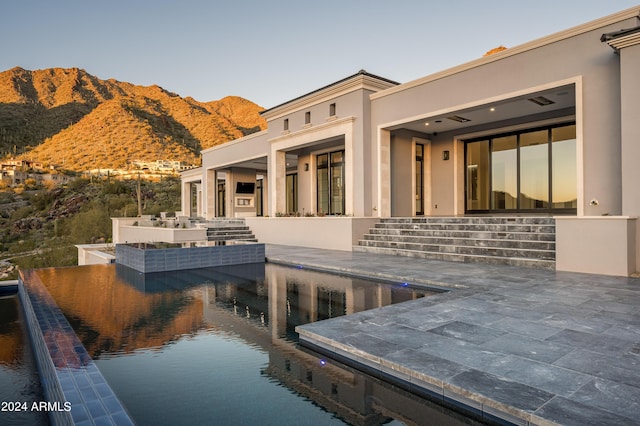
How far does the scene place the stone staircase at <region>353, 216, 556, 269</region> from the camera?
8.83m

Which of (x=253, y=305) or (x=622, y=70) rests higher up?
(x=622, y=70)

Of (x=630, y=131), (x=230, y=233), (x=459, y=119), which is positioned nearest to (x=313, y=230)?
(x=230, y=233)

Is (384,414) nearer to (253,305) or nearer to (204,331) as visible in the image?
(204,331)

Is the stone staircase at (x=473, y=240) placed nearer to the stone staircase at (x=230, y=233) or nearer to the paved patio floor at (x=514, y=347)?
the paved patio floor at (x=514, y=347)

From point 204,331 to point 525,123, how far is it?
12.9 m

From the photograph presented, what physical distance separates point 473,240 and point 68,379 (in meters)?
9.43

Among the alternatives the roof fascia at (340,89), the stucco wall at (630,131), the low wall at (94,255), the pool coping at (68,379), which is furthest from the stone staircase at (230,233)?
the stucco wall at (630,131)

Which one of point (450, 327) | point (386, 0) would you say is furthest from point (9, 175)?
point (450, 327)

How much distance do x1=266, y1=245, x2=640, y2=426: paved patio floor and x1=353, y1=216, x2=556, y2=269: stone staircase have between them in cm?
253

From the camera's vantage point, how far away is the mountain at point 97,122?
53531 millimetres

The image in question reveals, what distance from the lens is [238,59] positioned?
34.0 m

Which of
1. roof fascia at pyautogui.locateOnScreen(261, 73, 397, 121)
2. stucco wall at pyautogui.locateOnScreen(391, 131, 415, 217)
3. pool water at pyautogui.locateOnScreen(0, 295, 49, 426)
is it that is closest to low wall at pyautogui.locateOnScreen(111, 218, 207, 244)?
roof fascia at pyautogui.locateOnScreen(261, 73, 397, 121)

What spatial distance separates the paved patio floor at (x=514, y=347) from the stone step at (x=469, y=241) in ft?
8.82

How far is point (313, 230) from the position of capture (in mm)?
14414
